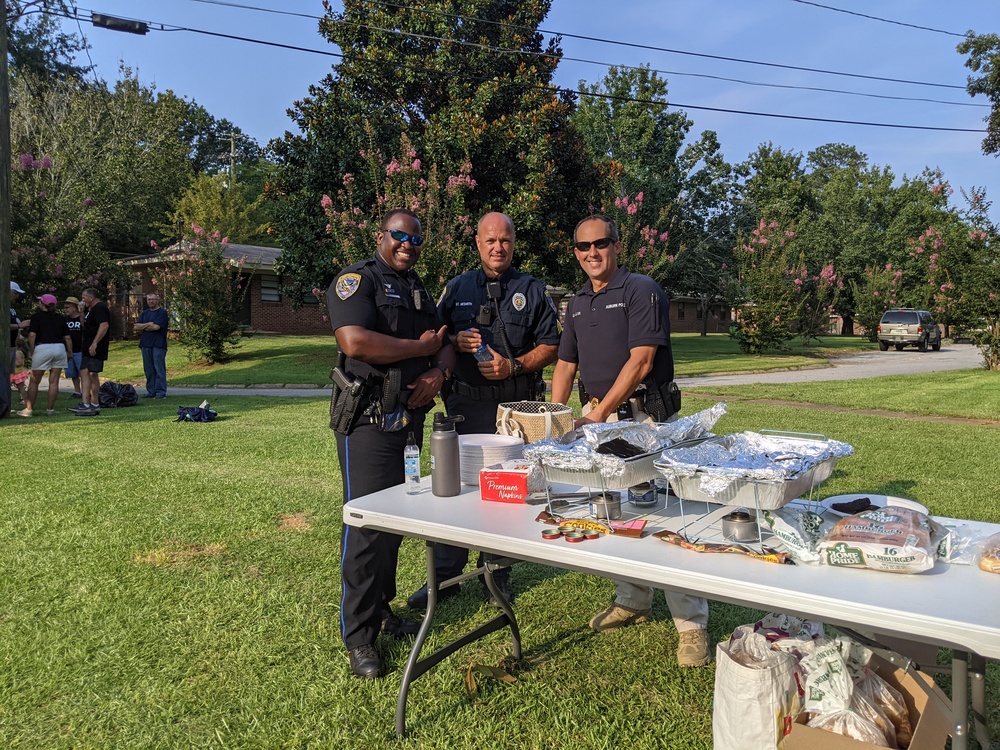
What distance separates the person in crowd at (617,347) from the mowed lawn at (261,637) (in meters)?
0.30

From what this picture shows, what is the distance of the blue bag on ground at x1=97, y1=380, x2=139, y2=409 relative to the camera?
12.4 m

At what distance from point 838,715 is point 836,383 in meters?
15.1

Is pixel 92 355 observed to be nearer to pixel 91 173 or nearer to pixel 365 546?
pixel 365 546

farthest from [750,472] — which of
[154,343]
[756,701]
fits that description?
[154,343]

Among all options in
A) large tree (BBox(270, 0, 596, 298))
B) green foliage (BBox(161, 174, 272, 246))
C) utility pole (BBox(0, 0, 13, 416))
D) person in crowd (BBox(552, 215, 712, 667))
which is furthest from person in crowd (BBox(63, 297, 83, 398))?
green foliage (BBox(161, 174, 272, 246))

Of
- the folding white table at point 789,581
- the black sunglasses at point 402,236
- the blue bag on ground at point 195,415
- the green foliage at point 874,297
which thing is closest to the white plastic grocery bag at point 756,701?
the folding white table at point 789,581

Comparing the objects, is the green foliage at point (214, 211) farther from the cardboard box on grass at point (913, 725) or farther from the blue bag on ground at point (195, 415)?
the cardboard box on grass at point (913, 725)

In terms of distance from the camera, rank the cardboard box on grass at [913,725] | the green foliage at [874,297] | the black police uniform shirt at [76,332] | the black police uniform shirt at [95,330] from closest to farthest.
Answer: the cardboard box on grass at [913,725]
the black police uniform shirt at [95,330]
the black police uniform shirt at [76,332]
the green foliage at [874,297]

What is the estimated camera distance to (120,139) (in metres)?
32.2

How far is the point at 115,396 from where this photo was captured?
1247 centimetres

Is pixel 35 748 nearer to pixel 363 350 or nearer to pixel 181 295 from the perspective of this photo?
pixel 363 350

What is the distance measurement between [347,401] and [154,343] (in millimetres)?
12022

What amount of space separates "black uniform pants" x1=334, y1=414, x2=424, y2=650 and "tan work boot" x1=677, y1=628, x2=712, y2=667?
1.42 m

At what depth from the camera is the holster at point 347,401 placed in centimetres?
315
